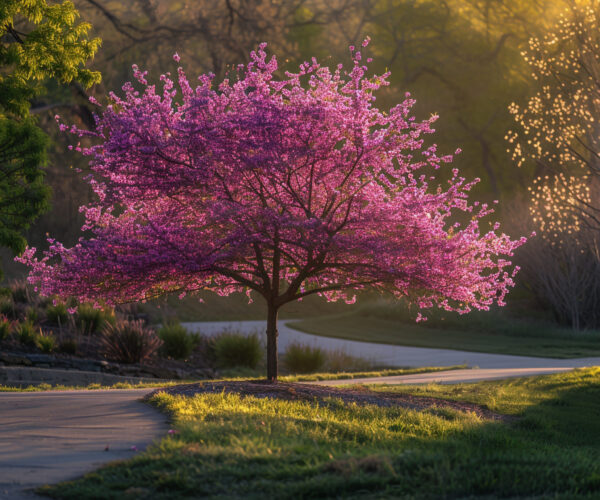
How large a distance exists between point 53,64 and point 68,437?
8.76 metres

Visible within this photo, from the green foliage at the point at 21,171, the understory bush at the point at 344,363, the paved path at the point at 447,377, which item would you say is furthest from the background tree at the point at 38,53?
the understory bush at the point at 344,363

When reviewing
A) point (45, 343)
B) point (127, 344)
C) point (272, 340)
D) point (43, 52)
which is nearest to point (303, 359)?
point (127, 344)

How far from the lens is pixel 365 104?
9.55m

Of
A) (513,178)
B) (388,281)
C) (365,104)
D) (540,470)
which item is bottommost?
(540,470)

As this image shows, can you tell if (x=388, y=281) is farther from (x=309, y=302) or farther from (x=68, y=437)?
(x=309, y=302)

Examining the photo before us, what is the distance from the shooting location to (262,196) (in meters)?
9.96

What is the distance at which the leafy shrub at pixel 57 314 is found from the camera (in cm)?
1878

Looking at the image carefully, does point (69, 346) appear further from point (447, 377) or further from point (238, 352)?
point (447, 377)

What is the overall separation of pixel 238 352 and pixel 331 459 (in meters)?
13.1

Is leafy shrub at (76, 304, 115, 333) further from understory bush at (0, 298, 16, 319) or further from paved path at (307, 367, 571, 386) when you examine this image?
paved path at (307, 367, 571, 386)

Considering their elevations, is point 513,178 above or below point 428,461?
above

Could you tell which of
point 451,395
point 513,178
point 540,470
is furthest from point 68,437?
point 513,178

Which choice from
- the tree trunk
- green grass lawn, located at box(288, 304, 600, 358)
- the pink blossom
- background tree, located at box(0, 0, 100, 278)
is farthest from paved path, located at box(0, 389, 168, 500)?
green grass lawn, located at box(288, 304, 600, 358)

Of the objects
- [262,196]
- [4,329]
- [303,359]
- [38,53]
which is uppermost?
[38,53]
